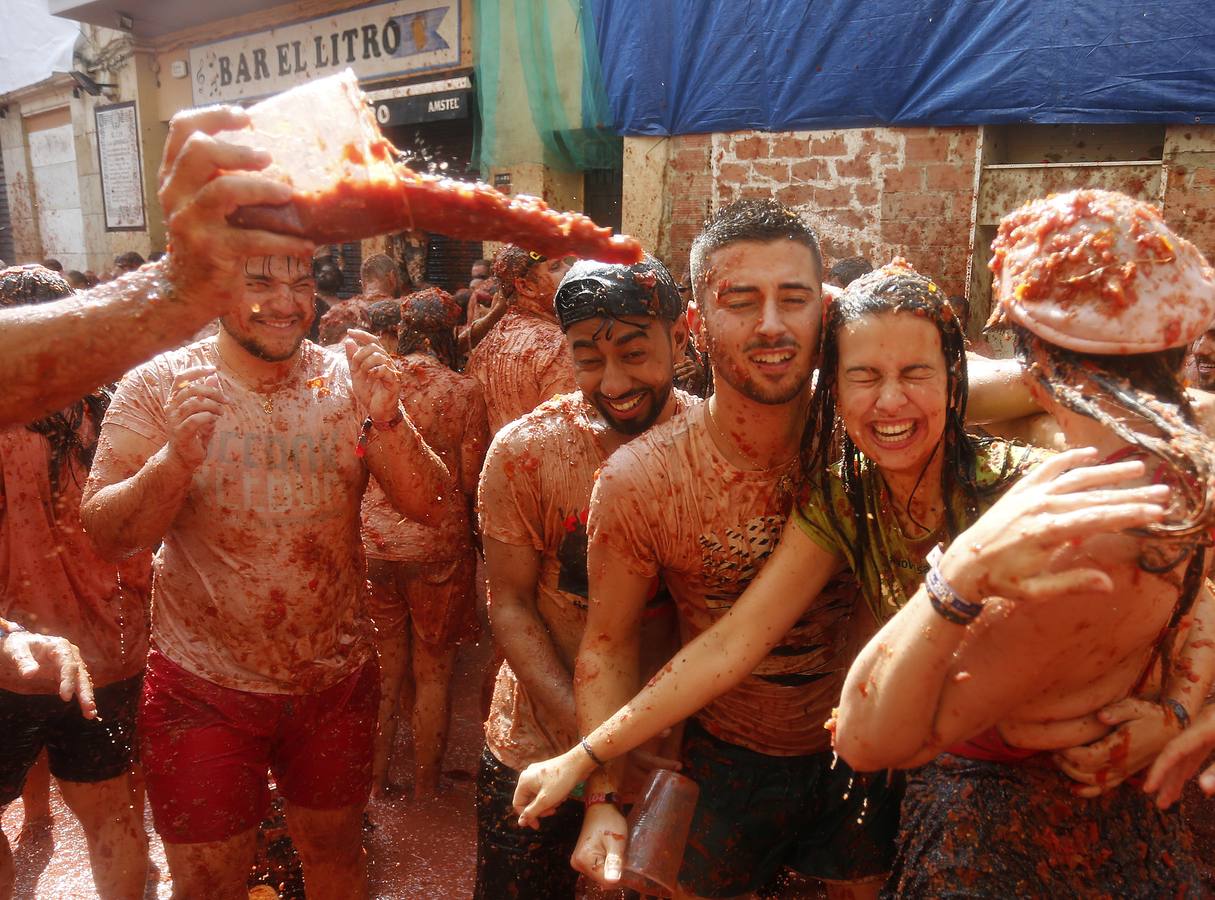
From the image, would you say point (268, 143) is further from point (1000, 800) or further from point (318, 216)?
point (1000, 800)

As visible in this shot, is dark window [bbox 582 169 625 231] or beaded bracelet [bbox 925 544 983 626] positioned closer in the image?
beaded bracelet [bbox 925 544 983 626]

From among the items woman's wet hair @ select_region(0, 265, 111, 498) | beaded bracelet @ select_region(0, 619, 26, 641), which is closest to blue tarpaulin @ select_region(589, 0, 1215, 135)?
woman's wet hair @ select_region(0, 265, 111, 498)

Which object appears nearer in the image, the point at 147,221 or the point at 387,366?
the point at 387,366

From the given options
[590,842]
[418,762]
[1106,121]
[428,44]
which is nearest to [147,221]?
[428,44]

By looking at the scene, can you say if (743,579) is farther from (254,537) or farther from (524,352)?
(524,352)

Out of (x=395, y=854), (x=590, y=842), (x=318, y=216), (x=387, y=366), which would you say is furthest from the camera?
(x=395, y=854)

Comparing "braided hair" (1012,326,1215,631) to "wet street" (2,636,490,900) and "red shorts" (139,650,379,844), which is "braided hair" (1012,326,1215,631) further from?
"wet street" (2,636,490,900)

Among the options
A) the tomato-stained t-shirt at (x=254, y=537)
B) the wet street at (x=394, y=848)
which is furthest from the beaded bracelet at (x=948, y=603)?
the wet street at (x=394, y=848)

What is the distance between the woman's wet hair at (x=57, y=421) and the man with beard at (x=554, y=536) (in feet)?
5.64

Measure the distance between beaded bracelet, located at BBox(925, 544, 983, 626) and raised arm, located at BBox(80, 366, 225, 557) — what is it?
2033 mm

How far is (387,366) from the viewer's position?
2.85 metres

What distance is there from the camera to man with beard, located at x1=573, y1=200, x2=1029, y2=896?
8.00ft

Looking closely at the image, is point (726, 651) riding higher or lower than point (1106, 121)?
lower

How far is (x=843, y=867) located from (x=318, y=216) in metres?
2.35
